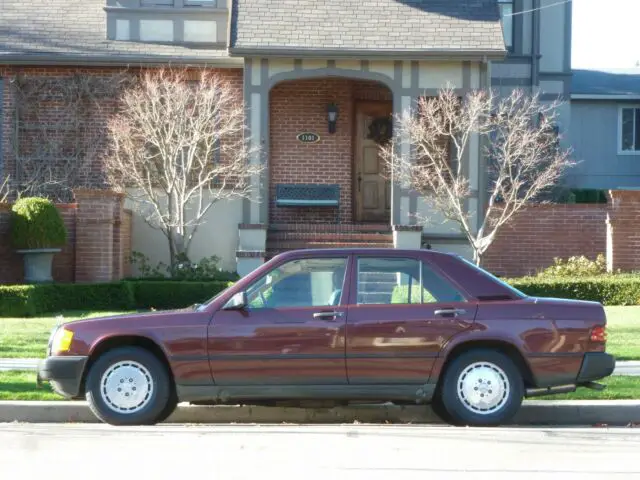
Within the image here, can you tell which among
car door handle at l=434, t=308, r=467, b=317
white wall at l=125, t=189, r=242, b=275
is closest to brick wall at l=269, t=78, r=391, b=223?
white wall at l=125, t=189, r=242, b=275

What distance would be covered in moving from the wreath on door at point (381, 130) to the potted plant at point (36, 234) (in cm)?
708

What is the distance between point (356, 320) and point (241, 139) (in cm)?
1257

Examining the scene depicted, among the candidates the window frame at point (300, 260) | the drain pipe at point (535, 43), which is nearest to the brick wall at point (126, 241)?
the drain pipe at point (535, 43)

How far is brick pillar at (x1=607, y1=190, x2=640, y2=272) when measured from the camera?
67.3ft

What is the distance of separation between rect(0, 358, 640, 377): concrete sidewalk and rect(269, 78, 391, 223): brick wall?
9.98m

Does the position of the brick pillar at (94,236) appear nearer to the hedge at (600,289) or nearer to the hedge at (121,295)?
the hedge at (121,295)

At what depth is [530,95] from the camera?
2566 centimetres

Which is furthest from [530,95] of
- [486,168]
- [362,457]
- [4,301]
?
[362,457]

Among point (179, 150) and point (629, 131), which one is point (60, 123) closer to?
point (179, 150)

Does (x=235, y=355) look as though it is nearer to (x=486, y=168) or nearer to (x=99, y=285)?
(x=99, y=285)

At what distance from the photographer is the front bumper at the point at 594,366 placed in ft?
29.7

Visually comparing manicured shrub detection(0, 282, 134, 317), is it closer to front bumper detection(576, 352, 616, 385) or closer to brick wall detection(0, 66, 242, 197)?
brick wall detection(0, 66, 242, 197)

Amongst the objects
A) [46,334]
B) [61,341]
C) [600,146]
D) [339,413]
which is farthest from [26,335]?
[600,146]

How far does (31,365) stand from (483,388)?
5403 millimetres
